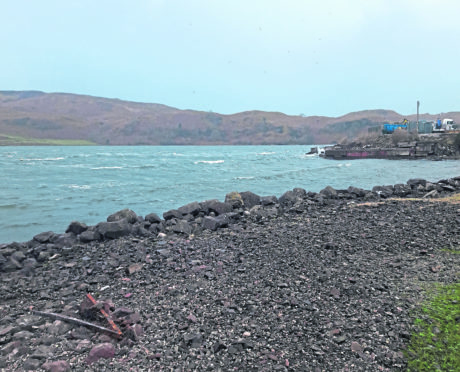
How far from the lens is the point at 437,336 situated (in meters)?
3.28

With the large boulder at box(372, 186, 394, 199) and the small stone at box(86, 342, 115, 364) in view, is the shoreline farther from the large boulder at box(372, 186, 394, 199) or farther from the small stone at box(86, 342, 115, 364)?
the small stone at box(86, 342, 115, 364)

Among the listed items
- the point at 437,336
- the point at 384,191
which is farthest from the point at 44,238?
the point at 384,191

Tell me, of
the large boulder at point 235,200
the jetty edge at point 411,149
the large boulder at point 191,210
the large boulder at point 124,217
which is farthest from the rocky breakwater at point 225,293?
the jetty edge at point 411,149

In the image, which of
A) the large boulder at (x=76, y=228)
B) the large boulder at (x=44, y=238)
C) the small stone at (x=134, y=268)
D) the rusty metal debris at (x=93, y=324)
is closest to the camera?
the rusty metal debris at (x=93, y=324)

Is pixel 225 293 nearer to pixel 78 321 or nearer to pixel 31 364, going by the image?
pixel 78 321

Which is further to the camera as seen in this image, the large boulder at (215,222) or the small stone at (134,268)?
the large boulder at (215,222)

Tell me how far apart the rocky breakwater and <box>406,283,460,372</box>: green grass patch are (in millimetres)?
122

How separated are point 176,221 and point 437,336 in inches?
291

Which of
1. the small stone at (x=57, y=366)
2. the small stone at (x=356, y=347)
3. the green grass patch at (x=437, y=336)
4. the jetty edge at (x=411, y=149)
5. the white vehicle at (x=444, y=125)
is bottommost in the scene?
the small stone at (x=57, y=366)

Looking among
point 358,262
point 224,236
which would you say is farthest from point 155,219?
point 358,262

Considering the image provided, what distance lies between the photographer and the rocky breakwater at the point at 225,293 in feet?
10.8

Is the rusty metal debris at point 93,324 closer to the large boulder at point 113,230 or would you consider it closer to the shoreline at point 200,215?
the large boulder at point 113,230

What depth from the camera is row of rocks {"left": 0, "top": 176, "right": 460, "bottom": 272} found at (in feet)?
25.9

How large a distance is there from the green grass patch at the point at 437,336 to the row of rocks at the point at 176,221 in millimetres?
5738
